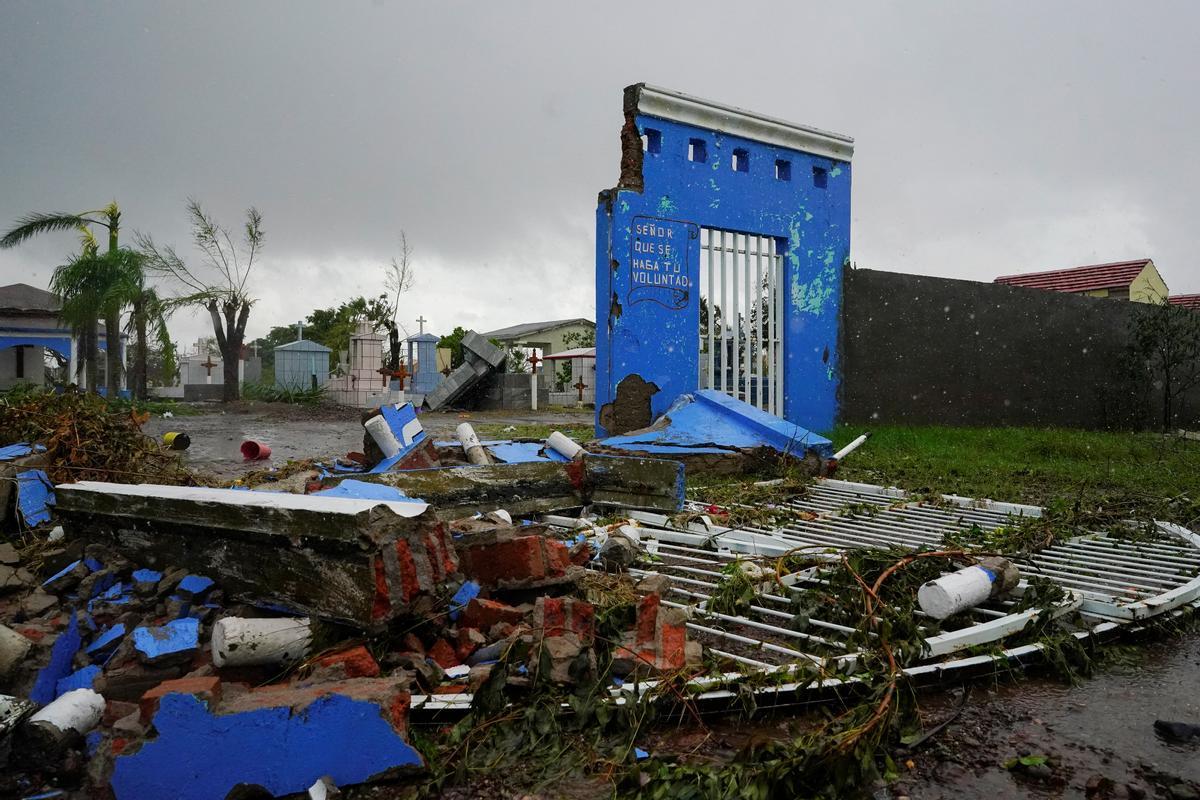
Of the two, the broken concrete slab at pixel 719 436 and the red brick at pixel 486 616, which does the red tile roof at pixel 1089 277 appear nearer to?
the broken concrete slab at pixel 719 436

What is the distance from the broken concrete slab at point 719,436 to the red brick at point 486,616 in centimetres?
450

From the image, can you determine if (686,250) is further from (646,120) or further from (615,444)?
(615,444)

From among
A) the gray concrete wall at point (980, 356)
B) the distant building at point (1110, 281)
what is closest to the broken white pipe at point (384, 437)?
the gray concrete wall at point (980, 356)

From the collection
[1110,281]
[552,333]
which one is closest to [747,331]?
[1110,281]

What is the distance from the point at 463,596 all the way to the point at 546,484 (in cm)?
217

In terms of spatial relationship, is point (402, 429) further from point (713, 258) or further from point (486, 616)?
point (713, 258)

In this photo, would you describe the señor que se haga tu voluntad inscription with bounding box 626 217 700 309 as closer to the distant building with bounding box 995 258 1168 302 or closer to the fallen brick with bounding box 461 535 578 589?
the fallen brick with bounding box 461 535 578 589

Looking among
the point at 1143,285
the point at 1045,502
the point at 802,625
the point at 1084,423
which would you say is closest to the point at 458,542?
the point at 802,625

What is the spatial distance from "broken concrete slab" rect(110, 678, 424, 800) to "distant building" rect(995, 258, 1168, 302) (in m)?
25.9

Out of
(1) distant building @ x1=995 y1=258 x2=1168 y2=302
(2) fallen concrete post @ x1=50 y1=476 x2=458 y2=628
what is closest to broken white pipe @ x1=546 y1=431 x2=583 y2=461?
(2) fallen concrete post @ x1=50 y1=476 x2=458 y2=628

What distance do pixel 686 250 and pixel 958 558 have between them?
22.6 feet

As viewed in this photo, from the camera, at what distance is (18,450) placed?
4426 millimetres

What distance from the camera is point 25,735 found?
2.00 m

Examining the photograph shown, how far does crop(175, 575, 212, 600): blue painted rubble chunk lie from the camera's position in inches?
103
